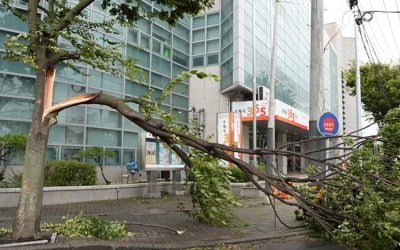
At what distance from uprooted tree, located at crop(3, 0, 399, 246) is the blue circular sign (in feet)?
4.15

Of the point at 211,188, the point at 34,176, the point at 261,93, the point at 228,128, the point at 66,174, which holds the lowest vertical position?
the point at 66,174

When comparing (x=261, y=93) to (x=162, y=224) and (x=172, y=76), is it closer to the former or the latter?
(x=172, y=76)

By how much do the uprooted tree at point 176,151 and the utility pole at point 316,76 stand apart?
208cm

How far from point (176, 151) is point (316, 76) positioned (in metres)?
4.59

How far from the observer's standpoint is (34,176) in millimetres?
6742

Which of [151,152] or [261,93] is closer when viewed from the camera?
[151,152]

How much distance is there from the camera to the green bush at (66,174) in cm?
1258

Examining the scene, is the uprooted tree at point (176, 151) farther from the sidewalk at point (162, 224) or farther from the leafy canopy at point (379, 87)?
the leafy canopy at point (379, 87)

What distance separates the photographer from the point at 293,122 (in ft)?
87.8

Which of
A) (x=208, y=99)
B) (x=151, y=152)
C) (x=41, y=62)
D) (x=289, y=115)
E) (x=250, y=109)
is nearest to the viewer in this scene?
(x=41, y=62)

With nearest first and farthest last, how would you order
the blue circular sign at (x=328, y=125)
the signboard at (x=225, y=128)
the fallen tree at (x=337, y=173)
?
1. the fallen tree at (x=337, y=173)
2. the blue circular sign at (x=328, y=125)
3. the signboard at (x=225, y=128)

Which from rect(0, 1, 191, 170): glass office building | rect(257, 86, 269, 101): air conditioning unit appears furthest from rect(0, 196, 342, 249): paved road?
rect(257, 86, 269, 101): air conditioning unit

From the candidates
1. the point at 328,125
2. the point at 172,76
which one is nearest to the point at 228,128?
the point at 172,76

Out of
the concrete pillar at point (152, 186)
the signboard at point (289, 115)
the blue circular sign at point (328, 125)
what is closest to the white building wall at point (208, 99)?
the signboard at point (289, 115)
